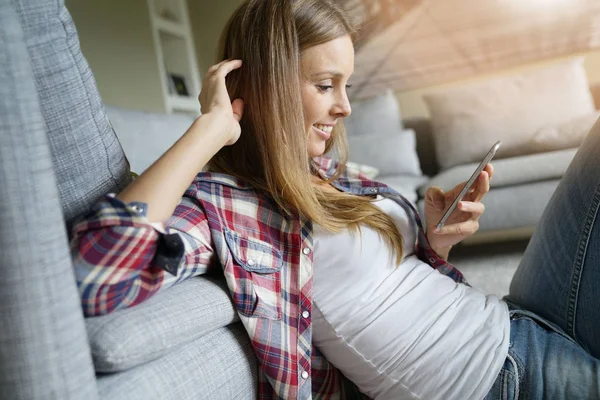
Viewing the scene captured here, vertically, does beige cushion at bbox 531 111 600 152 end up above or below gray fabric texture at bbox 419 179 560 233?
above

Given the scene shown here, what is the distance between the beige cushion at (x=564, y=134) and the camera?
7.44 ft

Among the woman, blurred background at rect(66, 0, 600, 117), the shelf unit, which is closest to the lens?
the woman

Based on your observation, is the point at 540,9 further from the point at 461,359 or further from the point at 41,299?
the point at 41,299

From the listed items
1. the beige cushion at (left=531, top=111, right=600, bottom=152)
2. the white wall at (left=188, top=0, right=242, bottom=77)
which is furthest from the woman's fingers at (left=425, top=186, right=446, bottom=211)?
the white wall at (left=188, top=0, right=242, bottom=77)

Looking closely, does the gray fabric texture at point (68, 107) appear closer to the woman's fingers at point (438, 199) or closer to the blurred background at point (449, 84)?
the woman's fingers at point (438, 199)

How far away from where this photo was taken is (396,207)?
3.43 ft

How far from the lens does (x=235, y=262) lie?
0.75 m

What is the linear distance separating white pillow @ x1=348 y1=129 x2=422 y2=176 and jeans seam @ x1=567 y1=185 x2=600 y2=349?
6.15ft

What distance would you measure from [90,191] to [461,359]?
23.2 inches

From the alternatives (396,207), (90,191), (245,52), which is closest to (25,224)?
(90,191)

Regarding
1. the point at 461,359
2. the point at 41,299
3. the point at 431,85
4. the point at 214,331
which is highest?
the point at 41,299

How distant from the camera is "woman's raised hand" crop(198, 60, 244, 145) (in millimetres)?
751

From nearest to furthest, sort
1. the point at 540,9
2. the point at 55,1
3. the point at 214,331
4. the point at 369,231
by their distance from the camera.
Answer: the point at 55,1 < the point at 214,331 < the point at 369,231 < the point at 540,9

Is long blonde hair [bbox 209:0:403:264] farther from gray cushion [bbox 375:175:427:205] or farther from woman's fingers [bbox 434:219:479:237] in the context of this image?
gray cushion [bbox 375:175:427:205]
